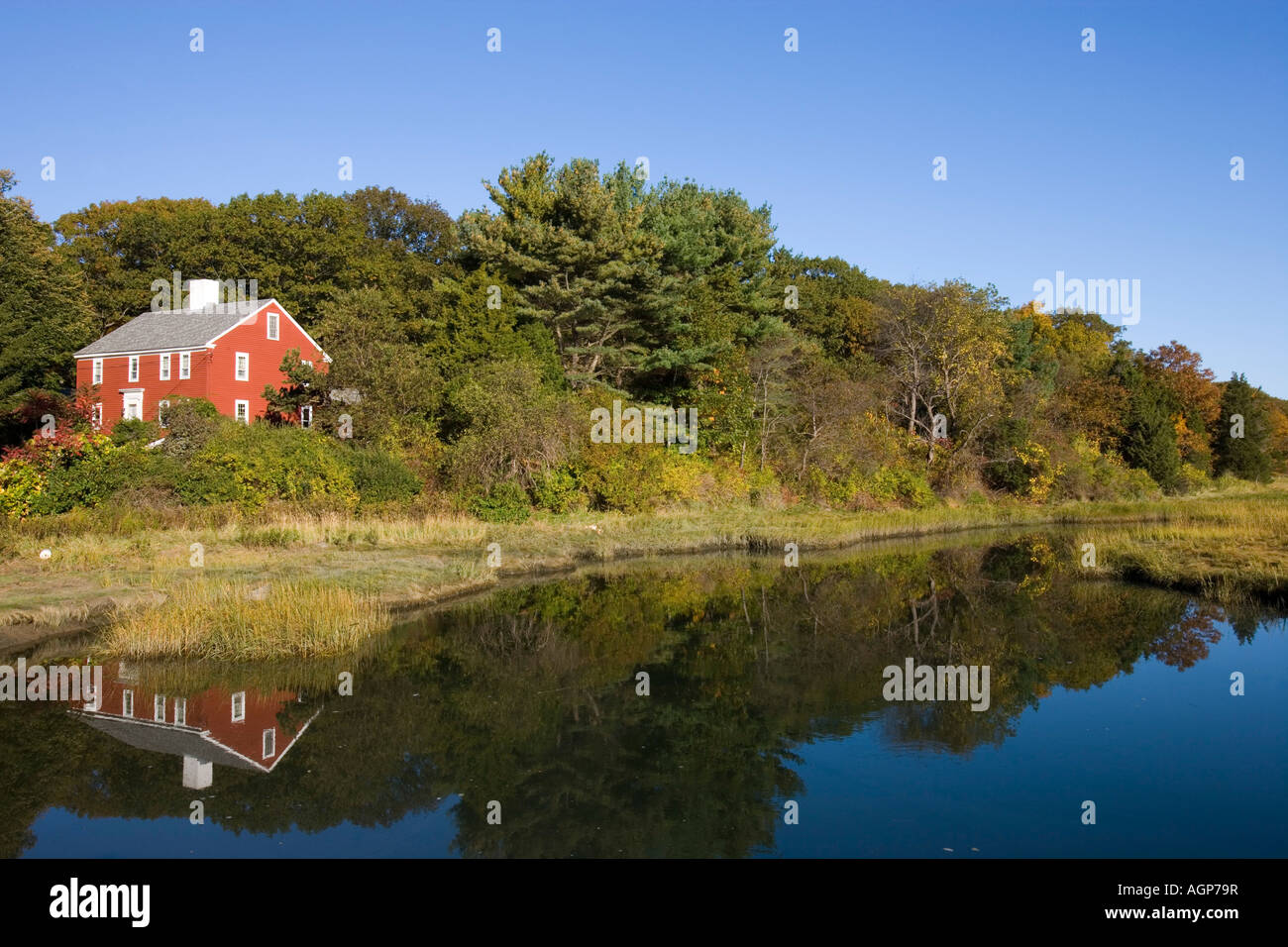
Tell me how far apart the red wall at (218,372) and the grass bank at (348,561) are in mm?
18047

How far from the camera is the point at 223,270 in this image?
5434 centimetres

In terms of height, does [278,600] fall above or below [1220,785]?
above

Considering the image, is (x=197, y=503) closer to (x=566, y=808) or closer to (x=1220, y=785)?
(x=566, y=808)

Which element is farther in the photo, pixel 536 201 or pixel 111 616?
pixel 536 201

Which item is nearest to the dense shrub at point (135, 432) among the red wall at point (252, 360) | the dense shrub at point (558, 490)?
the red wall at point (252, 360)

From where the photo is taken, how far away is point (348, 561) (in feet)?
74.8

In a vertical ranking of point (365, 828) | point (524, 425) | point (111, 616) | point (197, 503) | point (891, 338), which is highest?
point (891, 338)

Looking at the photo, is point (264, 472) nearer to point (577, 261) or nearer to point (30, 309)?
point (577, 261)

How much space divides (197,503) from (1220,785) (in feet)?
86.9

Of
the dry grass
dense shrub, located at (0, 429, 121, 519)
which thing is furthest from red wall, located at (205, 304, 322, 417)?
the dry grass

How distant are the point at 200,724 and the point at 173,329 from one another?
1500 inches

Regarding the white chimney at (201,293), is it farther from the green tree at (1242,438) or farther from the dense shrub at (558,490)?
the green tree at (1242,438)

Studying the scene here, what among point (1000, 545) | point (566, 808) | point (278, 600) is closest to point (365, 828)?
point (566, 808)

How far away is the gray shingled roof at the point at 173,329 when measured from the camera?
42531 millimetres
